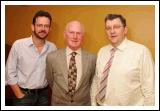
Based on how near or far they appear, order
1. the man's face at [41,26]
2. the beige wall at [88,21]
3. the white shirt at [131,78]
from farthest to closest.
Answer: the beige wall at [88,21] < the man's face at [41,26] < the white shirt at [131,78]

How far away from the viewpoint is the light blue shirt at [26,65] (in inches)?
75.2

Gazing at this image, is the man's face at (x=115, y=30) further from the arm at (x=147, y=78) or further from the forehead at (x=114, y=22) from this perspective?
the arm at (x=147, y=78)

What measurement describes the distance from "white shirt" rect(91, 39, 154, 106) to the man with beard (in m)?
0.56

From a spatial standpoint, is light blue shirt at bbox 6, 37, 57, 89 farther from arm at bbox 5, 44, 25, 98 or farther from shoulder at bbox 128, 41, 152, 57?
shoulder at bbox 128, 41, 152, 57

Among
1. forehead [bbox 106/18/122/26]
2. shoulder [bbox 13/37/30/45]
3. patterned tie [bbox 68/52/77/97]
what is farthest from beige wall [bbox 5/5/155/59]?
patterned tie [bbox 68/52/77/97]

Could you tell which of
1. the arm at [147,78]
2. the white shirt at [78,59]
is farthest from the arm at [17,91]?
the arm at [147,78]

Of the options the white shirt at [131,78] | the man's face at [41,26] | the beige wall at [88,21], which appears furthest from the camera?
the beige wall at [88,21]

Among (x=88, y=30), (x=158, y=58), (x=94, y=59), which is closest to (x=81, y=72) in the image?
(x=94, y=59)

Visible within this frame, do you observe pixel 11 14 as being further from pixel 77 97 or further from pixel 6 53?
pixel 77 97

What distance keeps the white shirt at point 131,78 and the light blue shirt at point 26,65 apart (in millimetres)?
567

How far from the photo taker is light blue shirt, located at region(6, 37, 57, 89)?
6.27 feet

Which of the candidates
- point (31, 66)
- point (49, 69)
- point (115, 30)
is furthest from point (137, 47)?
point (31, 66)

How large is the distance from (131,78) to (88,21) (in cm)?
68

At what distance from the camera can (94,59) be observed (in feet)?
6.27
